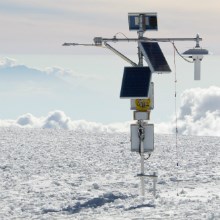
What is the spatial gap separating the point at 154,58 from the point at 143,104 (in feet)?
3.62

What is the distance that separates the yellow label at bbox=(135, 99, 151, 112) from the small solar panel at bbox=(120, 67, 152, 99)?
0.47m

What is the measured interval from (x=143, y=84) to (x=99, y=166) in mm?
8976

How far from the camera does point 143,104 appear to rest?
1337cm

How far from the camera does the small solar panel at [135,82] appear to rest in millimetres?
12953

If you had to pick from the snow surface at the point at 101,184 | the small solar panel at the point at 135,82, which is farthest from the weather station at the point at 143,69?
the snow surface at the point at 101,184

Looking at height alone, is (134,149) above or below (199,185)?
above

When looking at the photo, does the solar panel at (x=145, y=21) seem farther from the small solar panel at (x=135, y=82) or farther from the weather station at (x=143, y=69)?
the small solar panel at (x=135, y=82)

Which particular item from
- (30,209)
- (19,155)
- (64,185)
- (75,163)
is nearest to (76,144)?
(19,155)

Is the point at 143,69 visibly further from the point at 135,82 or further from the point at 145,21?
the point at 145,21

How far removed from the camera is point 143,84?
13.1 meters

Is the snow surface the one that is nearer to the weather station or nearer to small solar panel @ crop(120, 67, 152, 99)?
the weather station

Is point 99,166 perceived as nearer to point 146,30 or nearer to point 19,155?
point 19,155

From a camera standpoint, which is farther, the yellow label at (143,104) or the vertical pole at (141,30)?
the yellow label at (143,104)

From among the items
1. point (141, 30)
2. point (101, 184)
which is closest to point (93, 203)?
point (101, 184)
